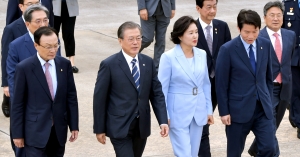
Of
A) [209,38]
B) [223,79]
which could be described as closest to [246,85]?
[223,79]

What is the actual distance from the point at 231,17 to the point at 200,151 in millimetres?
8841

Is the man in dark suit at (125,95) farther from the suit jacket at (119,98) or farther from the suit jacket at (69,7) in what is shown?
the suit jacket at (69,7)

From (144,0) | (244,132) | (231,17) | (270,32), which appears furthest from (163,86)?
(231,17)

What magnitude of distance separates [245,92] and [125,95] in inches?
51.2

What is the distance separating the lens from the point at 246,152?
29.3 ft

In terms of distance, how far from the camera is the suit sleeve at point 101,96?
689cm

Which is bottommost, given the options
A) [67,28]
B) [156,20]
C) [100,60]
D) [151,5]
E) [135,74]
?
[100,60]

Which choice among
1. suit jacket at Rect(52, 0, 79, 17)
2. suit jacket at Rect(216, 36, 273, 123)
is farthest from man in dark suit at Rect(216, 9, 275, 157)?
suit jacket at Rect(52, 0, 79, 17)

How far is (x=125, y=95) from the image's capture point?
6.95 meters

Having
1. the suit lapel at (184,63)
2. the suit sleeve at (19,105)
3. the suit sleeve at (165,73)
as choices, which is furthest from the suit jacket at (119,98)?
the suit sleeve at (19,105)

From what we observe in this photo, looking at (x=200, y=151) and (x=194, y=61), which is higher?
(x=194, y=61)

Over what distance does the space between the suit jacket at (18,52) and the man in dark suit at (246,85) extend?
6.08ft

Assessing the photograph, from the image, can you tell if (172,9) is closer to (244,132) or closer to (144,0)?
(144,0)

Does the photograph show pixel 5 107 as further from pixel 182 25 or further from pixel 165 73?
pixel 182 25
